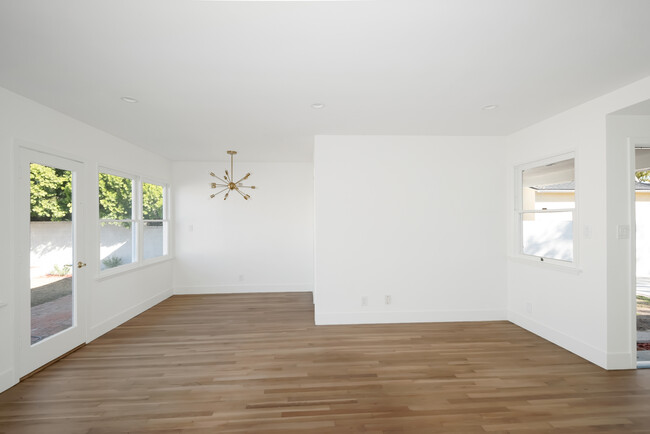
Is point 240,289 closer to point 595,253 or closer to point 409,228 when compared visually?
point 409,228

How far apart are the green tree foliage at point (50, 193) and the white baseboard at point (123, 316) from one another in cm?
145

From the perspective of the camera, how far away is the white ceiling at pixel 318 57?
69.1 inches

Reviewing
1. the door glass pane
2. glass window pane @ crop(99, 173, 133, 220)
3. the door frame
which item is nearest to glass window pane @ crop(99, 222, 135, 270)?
glass window pane @ crop(99, 173, 133, 220)

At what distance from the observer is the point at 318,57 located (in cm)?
224

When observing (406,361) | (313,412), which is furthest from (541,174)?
(313,412)

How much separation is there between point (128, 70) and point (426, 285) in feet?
13.6

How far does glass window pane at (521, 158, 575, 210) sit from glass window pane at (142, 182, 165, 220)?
5846 mm

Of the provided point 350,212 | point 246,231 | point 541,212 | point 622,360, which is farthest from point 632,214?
point 246,231

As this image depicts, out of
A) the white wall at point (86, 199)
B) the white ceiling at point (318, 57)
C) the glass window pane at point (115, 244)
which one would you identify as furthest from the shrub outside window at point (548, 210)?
the glass window pane at point (115, 244)

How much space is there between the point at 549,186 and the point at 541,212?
1.09 feet

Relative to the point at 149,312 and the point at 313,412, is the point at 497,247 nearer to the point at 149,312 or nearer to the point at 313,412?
the point at 313,412

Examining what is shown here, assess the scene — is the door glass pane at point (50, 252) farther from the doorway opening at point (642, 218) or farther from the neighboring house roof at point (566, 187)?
the doorway opening at point (642, 218)

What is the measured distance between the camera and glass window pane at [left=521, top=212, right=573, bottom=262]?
3543 mm

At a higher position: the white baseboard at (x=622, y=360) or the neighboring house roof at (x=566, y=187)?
the neighboring house roof at (x=566, y=187)
